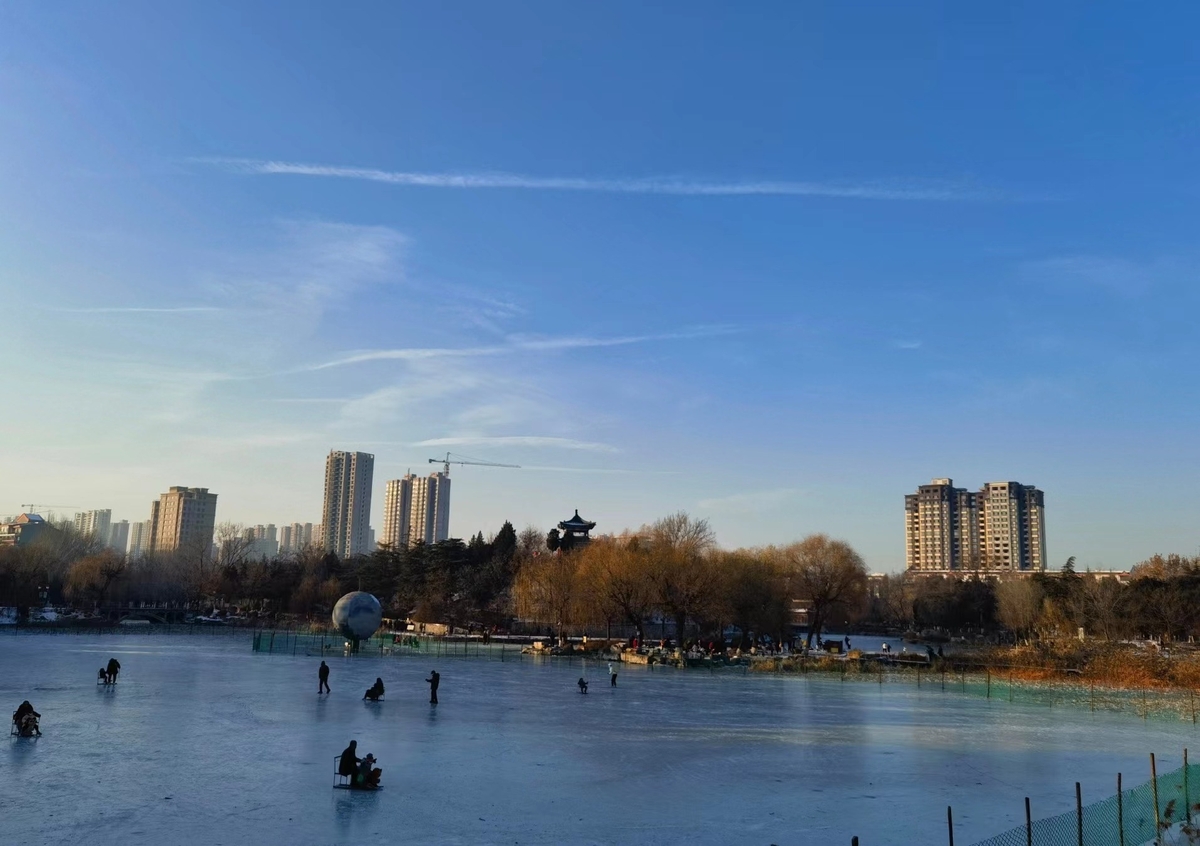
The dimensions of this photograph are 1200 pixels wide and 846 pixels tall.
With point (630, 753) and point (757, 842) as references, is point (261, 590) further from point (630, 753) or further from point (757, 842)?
point (757, 842)

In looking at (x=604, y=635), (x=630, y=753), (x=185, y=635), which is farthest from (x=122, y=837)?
(x=604, y=635)

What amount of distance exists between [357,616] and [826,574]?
40714mm

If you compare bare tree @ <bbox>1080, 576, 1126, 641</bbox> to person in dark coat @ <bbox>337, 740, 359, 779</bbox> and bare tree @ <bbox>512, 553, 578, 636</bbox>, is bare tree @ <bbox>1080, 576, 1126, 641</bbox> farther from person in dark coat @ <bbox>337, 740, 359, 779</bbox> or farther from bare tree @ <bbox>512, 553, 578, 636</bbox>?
person in dark coat @ <bbox>337, 740, 359, 779</bbox>

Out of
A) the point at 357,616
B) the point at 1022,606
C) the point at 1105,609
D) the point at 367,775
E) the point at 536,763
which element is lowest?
the point at 536,763

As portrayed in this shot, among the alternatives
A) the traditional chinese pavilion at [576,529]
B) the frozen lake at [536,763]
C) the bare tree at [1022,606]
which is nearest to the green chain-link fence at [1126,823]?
the frozen lake at [536,763]

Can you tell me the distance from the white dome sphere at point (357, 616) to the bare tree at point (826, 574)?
121ft

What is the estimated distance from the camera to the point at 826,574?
78.1 m

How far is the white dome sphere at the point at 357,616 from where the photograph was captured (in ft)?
186

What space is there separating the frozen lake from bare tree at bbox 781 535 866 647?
40359mm

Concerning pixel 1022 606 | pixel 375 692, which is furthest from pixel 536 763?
pixel 1022 606

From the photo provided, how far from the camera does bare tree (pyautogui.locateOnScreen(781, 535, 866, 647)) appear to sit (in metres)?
77.6

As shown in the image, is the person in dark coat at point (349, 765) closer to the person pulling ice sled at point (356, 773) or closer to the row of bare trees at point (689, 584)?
the person pulling ice sled at point (356, 773)

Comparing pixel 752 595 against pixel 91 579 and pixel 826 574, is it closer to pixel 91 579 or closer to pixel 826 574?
pixel 826 574

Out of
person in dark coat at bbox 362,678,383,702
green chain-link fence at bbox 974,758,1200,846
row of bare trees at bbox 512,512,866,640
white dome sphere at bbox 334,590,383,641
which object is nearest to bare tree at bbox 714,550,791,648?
row of bare trees at bbox 512,512,866,640
